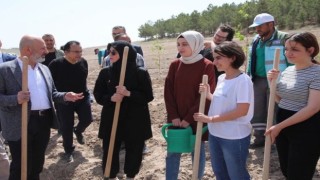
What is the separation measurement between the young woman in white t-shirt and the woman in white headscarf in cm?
49

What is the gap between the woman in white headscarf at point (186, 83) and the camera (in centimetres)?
366

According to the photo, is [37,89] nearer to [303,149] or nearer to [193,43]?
[193,43]

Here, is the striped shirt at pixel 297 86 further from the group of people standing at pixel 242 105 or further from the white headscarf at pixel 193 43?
the white headscarf at pixel 193 43

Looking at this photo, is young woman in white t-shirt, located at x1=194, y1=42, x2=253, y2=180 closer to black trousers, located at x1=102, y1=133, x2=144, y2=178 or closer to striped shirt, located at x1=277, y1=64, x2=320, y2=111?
striped shirt, located at x1=277, y1=64, x2=320, y2=111

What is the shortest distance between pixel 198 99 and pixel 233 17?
45.9 m

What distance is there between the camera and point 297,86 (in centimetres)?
289

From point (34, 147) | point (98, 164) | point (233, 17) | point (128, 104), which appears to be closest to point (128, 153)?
point (128, 104)

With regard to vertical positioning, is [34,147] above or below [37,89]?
below

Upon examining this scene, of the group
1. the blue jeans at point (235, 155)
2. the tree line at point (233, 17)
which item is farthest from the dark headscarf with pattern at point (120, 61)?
the tree line at point (233, 17)

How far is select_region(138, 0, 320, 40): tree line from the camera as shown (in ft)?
124

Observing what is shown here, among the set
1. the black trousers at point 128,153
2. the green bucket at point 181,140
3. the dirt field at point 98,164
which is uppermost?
the green bucket at point 181,140

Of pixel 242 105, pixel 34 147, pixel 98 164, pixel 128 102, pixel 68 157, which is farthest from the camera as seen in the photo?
pixel 68 157

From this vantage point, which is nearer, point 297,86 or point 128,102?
point 297,86

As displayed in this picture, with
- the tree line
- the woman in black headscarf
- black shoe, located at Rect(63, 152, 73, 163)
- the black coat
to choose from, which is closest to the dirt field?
black shoe, located at Rect(63, 152, 73, 163)
